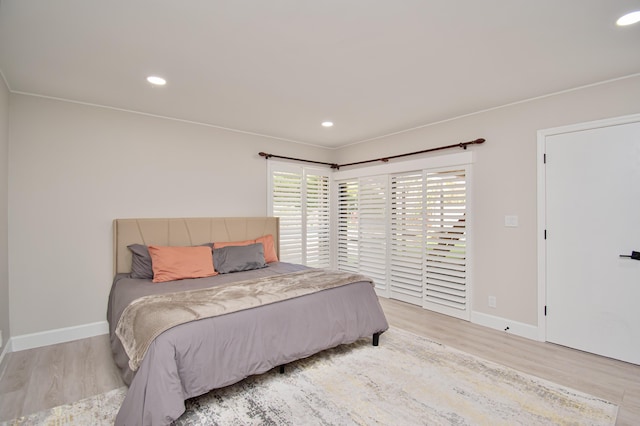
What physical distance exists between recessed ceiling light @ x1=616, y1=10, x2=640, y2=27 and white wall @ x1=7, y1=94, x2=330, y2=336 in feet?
13.2

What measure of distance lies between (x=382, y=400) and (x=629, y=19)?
2.87 metres

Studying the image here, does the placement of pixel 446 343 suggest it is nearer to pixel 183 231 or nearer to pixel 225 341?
pixel 225 341

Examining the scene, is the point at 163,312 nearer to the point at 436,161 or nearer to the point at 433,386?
the point at 433,386

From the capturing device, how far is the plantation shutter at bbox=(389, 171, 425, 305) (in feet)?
14.2

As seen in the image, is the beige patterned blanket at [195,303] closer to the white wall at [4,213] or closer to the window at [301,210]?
the white wall at [4,213]

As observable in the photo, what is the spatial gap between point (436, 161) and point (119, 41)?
350 cm

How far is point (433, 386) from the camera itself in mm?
2326

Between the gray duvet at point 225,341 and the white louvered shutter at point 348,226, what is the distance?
221cm

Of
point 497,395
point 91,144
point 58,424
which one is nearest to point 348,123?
point 91,144

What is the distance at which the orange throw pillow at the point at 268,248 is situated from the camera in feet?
13.6

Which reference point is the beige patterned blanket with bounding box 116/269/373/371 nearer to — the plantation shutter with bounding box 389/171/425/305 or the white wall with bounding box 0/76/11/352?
the white wall with bounding box 0/76/11/352

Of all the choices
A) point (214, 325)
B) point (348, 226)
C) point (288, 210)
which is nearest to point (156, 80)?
point (214, 325)

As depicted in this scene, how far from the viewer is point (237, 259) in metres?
3.64

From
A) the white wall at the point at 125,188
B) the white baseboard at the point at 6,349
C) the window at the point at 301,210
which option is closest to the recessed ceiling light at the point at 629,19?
the white wall at the point at 125,188
